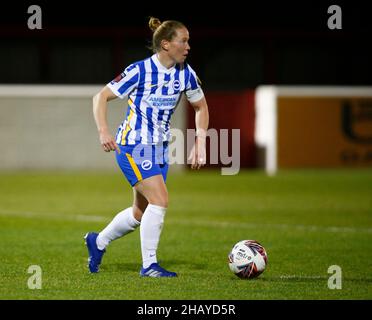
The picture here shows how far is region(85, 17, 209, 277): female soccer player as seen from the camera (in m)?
7.03

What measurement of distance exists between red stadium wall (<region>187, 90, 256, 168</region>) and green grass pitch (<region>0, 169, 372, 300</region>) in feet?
10.4

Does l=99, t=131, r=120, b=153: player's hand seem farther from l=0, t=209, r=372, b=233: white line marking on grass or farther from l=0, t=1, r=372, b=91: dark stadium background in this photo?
l=0, t=1, r=372, b=91: dark stadium background

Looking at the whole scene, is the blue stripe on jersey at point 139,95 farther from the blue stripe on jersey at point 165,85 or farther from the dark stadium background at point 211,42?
the dark stadium background at point 211,42

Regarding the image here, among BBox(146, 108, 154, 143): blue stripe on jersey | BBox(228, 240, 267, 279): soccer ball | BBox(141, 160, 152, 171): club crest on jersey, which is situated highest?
BBox(146, 108, 154, 143): blue stripe on jersey

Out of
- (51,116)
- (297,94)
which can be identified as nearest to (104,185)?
(51,116)

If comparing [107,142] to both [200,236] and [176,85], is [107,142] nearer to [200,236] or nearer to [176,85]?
[176,85]

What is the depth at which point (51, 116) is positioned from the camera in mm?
21469

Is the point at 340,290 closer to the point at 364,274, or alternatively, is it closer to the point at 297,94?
the point at 364,274

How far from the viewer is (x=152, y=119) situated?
7137mm

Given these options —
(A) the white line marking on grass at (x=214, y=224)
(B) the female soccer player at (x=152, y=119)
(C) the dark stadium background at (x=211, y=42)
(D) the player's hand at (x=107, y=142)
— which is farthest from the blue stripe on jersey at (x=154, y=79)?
(C) the dark stadium background at (x=211, y=42)

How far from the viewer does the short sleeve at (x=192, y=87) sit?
7.31m

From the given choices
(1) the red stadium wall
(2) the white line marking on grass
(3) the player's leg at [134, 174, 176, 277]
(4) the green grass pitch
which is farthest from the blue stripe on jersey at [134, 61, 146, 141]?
(1) the red stadium wall

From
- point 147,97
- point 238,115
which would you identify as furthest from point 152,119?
point 238,115

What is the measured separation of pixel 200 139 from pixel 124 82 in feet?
2.49
